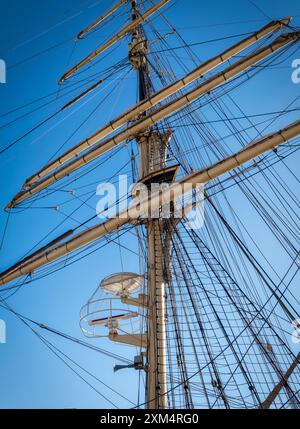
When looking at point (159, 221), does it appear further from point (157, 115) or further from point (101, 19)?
point (101, 19)

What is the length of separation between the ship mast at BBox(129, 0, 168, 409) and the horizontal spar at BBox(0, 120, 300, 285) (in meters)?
0.65

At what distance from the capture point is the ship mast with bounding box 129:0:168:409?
7051 mm

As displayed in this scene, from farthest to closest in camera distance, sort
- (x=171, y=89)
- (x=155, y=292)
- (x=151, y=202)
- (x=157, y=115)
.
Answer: (x=157, y=115) < (x=171, y=89) < (x=151, y=202) < (x=155, y=292)

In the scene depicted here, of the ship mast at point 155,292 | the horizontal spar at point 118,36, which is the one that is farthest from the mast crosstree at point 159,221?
the horizontal spar at point 118,36

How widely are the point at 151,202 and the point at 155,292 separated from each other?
2.24 m

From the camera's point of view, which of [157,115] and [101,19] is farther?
[101,19]

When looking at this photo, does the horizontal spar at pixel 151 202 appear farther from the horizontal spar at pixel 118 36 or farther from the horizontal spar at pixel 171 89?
Answer: the horizontal spar at pixel 118 36

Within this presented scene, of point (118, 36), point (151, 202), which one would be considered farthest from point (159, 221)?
point (118, 36)

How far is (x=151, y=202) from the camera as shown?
957cm
